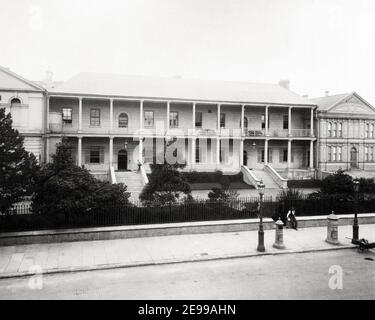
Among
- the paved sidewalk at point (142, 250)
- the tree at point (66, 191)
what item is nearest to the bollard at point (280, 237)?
the paved sidewalk at point (142, 250)

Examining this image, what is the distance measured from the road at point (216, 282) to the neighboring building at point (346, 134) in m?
24.4

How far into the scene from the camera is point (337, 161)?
3569cm

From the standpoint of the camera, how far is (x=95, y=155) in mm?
31688

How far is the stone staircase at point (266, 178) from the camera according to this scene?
29344mm

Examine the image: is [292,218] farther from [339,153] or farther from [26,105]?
[339,153]

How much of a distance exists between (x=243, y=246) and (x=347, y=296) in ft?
16.8

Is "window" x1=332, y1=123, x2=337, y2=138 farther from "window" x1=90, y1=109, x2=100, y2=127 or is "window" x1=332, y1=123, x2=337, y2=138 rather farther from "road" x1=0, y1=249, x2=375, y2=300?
"road" x1=0, y1=249, x2=375, y2=300

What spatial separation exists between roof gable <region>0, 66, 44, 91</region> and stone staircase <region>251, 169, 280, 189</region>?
62.8ft

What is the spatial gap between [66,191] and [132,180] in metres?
12.5

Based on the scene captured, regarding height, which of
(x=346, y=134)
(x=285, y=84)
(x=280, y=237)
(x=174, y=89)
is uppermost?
(x=285, y=84)

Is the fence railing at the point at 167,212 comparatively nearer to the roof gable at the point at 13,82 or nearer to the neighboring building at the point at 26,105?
the neighboring building at the point at 26,105

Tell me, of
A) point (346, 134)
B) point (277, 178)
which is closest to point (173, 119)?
point (277, 178)
